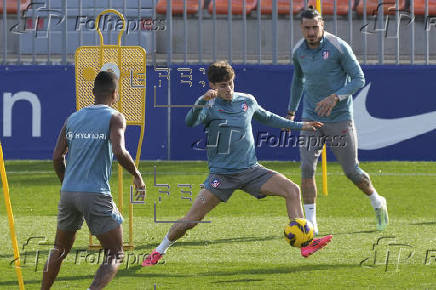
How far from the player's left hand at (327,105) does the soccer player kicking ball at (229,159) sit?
902mm

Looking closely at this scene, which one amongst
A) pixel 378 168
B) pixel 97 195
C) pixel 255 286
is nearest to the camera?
pixel 97 195

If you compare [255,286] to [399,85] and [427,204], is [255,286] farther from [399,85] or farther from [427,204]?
[399,85]

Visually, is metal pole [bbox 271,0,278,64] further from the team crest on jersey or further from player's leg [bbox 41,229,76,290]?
player's leg [bbox 41,229,76,290]

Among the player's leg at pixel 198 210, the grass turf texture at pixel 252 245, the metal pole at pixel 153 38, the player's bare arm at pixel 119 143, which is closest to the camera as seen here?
the player's bare arm at pixel 119 143

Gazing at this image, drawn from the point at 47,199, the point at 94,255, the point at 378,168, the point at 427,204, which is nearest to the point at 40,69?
the point at 47,199

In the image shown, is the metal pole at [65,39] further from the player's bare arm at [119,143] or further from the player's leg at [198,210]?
the player's bare arm at [119,143]

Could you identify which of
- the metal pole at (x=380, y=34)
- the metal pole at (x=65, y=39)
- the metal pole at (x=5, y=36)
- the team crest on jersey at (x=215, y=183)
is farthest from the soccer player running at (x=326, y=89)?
the metal pole at (x=5, y=36)

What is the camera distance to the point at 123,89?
888 cm

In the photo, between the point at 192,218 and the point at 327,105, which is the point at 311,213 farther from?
the point at 192,218

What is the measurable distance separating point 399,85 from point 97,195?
10085 mm

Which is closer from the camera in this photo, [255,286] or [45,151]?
[255,286]

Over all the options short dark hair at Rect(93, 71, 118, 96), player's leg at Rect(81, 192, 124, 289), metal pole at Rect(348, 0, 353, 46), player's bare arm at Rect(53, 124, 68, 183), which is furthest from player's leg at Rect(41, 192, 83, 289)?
metal pole at Rect(348, 0, 353, 46)

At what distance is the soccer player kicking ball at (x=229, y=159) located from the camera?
827cm

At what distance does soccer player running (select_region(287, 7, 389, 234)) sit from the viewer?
964 centimetres
